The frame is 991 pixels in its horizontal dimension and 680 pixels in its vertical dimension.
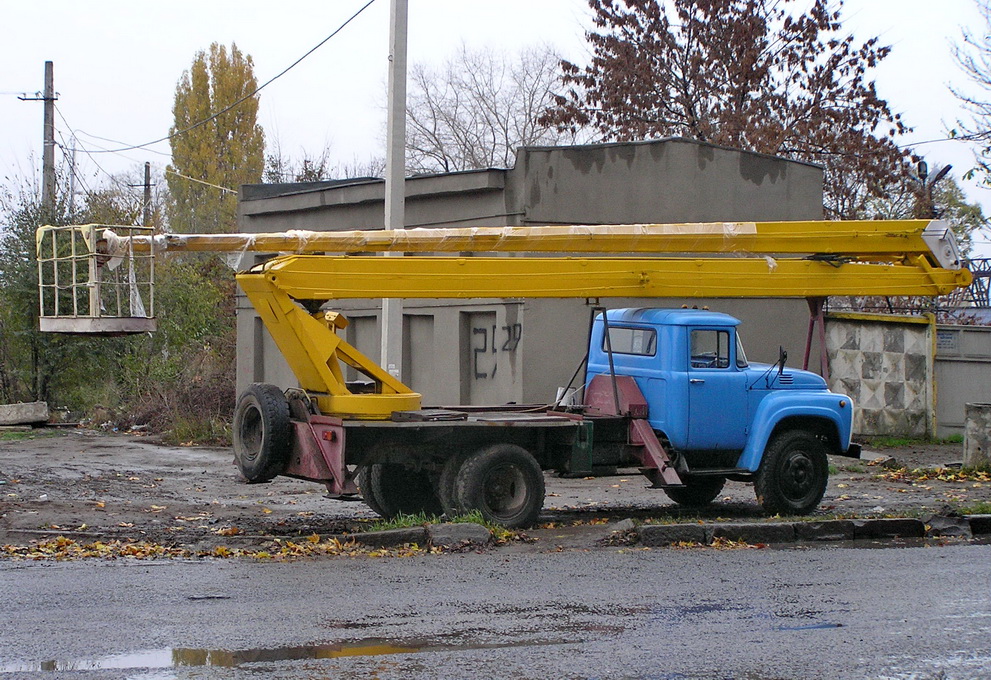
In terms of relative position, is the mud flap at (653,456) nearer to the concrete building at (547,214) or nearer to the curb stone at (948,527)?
the curb stone at (948,527)

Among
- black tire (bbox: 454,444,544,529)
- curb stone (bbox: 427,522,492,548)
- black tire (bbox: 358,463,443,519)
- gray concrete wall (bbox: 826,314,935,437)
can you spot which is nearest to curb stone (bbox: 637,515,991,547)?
black tire (bbox: 454,444,544,529)

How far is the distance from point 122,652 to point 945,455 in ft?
51.4

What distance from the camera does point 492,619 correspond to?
7.04 metres

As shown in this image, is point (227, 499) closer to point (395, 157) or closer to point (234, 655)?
point (395, 157)

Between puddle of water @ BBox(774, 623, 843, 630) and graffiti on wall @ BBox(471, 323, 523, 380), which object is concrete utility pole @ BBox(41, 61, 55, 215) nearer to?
graffiti on wall @ BBox(471, 323, 523, 380)

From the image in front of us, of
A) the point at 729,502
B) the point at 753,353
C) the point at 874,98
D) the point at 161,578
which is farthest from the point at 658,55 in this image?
the point at 161,578

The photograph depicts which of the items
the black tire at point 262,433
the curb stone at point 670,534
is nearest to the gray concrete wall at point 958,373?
the curb stone at point 670,534

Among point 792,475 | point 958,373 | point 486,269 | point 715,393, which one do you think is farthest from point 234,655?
point 958,373

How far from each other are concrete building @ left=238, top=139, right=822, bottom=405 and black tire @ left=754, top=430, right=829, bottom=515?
552cm

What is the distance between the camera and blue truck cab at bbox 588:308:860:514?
469 inches

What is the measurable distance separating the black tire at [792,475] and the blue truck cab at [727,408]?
1 centimetres

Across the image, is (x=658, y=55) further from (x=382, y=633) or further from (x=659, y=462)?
(x=382, y=633)

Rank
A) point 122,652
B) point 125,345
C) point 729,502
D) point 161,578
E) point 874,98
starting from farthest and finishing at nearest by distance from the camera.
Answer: point 874,98
point 125,345
point 729,502
point 161,578
point 122,652

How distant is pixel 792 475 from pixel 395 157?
6314mm
